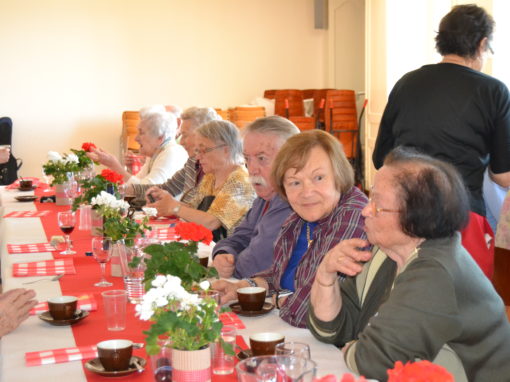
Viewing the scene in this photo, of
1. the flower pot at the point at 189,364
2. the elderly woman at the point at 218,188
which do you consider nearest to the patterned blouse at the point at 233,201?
the elderly woman at the point at 218,188

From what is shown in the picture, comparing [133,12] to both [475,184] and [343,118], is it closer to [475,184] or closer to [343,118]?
[343,118]

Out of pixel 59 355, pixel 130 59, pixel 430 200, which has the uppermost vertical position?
pixel 130 59

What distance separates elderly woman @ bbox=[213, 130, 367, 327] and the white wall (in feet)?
27.2

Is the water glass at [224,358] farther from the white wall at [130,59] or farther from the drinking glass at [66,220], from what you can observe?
the white wall at [130,59]

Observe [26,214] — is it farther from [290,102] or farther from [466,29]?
[290,102]

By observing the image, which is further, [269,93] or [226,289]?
[269,93]

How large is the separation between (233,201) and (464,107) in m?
1.19

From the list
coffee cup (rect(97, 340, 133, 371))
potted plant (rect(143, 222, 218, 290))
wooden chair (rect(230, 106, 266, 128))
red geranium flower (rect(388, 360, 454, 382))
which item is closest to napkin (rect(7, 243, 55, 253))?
potted plant (rect(143, 222, 218, 290))

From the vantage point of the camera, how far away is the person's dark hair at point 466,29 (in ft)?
9.62

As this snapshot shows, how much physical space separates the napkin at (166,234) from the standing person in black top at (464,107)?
1.14 m

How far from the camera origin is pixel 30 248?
119 inches

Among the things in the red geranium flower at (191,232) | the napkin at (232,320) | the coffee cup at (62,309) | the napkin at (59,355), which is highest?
the red geranium flower at (191,232)

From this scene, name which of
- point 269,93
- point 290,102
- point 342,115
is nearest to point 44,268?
point 342,115

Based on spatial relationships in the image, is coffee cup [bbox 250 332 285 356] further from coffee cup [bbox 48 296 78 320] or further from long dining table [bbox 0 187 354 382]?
coffee cup [bbox 48 296 78 320]
